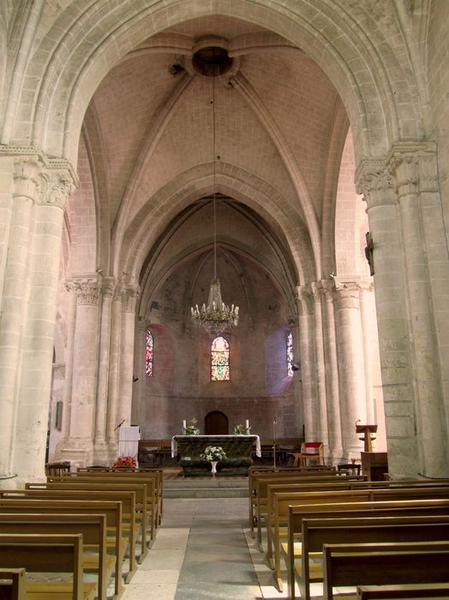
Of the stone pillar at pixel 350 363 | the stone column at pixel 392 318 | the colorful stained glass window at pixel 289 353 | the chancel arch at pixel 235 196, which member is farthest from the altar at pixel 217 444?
the colorful stained glass window at pixel 289 353

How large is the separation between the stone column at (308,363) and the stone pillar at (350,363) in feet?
5.63

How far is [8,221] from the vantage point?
8266mm

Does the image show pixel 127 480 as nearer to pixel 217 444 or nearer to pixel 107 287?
pixel 217 444

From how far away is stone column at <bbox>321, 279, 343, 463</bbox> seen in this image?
15.7 metres

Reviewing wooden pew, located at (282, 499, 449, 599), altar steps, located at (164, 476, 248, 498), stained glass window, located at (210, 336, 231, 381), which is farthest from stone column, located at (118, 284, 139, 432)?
stained glass window, located at (210, 336, 231, 381)

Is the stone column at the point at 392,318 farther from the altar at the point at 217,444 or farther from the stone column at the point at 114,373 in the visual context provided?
the stone column at the point at 114,373

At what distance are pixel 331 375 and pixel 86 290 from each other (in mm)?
8404

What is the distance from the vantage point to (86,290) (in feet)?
53.7

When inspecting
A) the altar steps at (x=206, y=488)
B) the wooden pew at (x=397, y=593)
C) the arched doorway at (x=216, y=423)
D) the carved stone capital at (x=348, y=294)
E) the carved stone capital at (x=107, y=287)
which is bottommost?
the altar steps at (x=206, y=488)

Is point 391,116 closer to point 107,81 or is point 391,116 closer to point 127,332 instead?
point 107,81

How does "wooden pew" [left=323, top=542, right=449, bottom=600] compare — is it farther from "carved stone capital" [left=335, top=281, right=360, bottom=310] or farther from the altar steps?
"carved stone capital" [left=335, top=281, right=360, bottom=310]

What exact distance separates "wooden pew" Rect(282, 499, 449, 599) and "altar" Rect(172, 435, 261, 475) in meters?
11.5

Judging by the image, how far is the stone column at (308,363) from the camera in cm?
1720

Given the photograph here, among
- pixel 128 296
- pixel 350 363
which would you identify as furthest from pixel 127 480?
pixel 128 296
